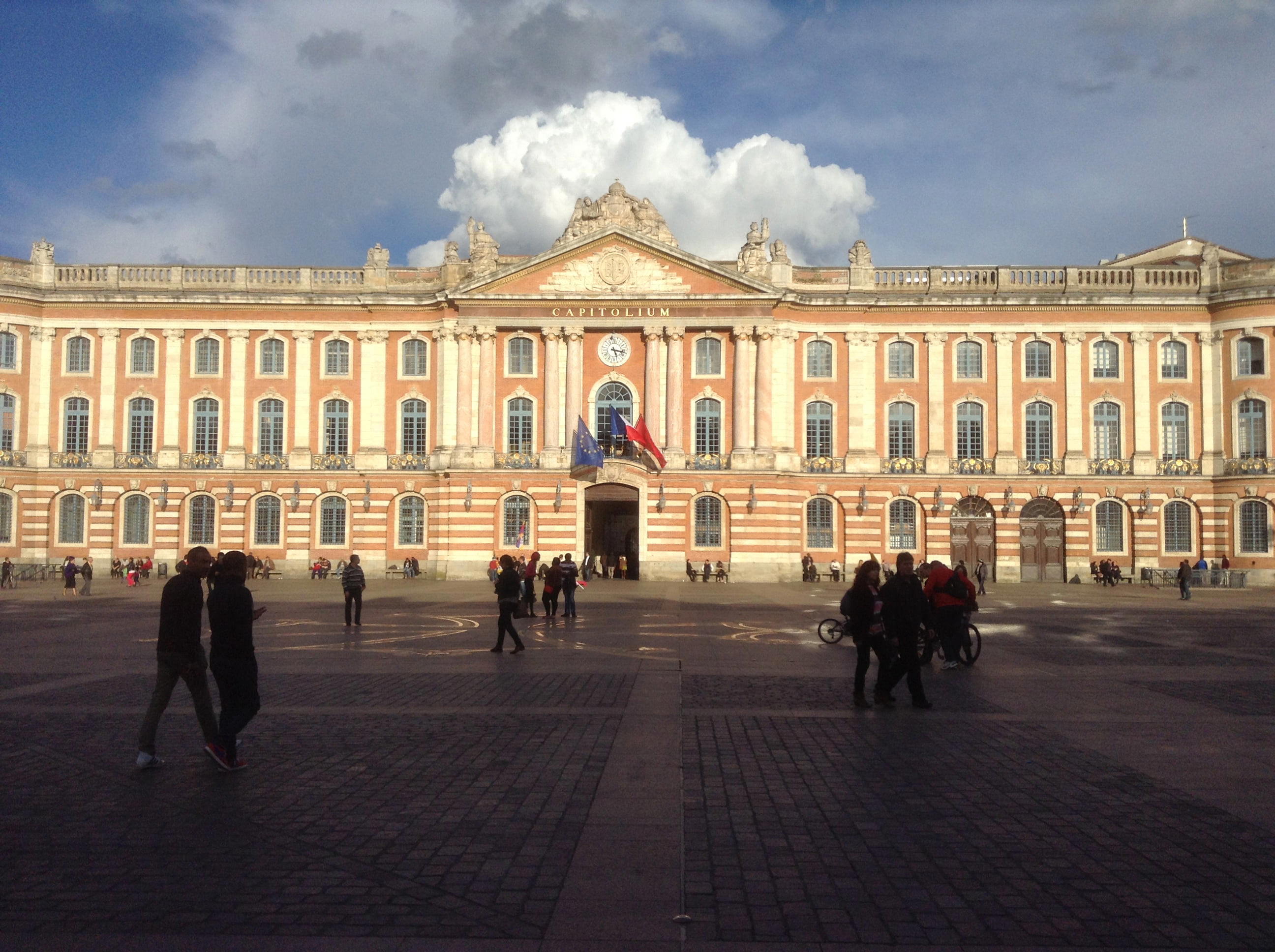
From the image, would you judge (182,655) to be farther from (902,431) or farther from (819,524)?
(902,431)

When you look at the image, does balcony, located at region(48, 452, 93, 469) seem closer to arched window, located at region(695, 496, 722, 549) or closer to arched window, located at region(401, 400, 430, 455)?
arched window, located at region(401, 400, 430, 455)

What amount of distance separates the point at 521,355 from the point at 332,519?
1266 cm

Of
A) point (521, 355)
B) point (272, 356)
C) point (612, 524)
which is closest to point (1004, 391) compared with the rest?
point (612, 524)

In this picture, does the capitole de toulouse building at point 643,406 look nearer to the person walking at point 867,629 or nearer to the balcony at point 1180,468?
the balcony at point 1180,468

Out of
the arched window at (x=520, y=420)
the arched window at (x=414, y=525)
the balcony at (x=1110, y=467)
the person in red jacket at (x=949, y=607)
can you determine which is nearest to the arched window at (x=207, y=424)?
the arched window at (x=414, y=525)

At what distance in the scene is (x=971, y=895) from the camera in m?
6.73

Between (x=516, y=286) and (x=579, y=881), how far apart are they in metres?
46.0

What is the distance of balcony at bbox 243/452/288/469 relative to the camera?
173ft

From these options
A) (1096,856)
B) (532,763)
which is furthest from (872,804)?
(532,763)

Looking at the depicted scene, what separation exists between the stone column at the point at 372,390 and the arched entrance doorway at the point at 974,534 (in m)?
28.6

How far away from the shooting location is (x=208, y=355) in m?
53.1

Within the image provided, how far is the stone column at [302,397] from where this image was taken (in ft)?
173

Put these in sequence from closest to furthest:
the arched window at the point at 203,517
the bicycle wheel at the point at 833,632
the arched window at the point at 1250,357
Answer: the bicycle wheel at the point at 833,632 → the arched window at the point at 1250,357 → the arched window at the point at 203,517

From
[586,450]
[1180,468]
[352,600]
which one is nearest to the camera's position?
[352,600]
